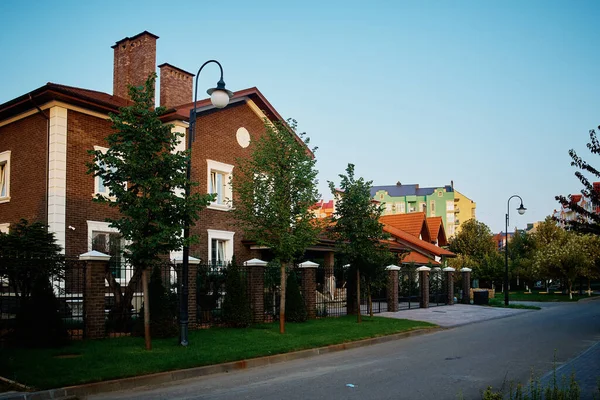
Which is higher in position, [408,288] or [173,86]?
[173,86]

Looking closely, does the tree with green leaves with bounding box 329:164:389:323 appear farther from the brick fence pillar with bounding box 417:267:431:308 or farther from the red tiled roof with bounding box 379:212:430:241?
the red tiled roof with bounding box 379:212:430:241

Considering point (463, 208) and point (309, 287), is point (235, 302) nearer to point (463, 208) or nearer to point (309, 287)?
point (309, 287)

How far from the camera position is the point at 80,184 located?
19172mm

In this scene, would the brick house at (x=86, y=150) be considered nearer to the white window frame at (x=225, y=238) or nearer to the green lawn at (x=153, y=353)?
the white window frame at (x=225, y=238)

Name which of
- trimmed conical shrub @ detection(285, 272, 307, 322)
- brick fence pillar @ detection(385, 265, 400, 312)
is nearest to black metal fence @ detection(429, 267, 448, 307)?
brick fence pillar @ detection(385, 265, 400, 312)

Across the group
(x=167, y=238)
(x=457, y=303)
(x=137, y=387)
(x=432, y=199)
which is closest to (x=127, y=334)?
(x=167, y=238)

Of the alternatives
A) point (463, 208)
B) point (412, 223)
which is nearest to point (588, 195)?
point (412, 223)

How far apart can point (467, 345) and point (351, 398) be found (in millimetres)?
7570

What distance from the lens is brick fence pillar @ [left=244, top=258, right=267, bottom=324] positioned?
59.6 ft

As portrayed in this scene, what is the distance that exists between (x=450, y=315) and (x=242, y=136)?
40.0ft

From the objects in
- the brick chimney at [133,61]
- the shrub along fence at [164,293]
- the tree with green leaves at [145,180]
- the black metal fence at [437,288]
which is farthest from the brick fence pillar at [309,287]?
the black metal fence at [437,288]

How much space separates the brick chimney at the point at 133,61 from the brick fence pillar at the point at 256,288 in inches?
389

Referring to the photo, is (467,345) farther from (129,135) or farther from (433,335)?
(129,135)

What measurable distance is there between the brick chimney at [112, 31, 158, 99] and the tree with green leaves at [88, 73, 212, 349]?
1122 cm
